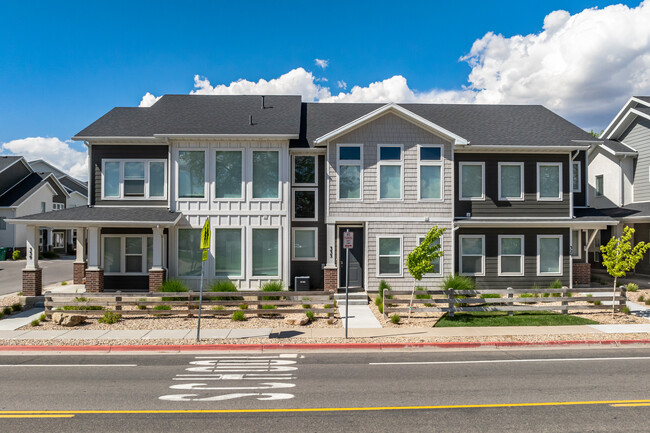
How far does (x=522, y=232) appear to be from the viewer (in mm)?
19266

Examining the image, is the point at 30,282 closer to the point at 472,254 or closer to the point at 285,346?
the point at 285,346

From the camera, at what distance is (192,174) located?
18641 millimetres

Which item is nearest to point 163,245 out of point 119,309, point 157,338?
Answer: point 119,309

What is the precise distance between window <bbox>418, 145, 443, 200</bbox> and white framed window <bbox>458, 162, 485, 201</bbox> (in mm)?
1332

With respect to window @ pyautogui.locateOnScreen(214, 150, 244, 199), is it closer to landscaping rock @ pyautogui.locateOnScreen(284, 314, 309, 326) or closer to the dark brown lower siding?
landscaping rock @ pyautogui.locateOnScreen(284, 314, 309, 326)

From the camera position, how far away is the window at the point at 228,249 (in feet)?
61.0

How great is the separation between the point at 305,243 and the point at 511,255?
30.0 ft

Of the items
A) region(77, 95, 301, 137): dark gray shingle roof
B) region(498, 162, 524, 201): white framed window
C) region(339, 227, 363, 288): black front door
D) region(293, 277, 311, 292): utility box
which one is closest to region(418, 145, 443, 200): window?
region(498, 162, 524, 201): white framed window

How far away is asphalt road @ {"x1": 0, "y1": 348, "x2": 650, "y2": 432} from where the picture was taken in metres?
6.75

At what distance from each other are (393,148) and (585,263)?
34.6ft

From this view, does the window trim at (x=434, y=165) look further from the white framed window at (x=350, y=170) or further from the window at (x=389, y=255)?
the white framed window at (x=350, y=170)

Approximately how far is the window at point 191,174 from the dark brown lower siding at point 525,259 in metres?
11.4

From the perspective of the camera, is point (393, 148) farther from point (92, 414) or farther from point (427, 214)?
point (92, 414)

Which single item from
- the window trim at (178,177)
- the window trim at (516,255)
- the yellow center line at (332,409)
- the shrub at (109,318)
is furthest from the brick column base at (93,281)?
the window trim at (516,255)
